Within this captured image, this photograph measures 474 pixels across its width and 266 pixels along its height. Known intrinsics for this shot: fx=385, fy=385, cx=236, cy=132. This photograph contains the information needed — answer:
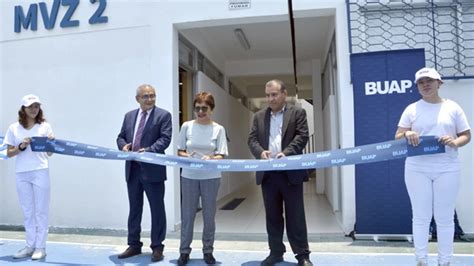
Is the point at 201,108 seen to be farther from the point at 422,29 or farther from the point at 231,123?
the point at 231,123

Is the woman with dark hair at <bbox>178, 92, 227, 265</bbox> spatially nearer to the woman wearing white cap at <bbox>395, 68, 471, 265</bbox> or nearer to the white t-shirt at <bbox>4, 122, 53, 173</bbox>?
the white t-shirt at <bbox>4, 122, 53, 173</bbox>

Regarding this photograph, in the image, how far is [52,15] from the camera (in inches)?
193

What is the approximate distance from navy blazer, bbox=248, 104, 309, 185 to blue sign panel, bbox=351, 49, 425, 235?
1.19 meters

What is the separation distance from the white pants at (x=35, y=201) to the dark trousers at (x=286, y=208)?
1.95 metres

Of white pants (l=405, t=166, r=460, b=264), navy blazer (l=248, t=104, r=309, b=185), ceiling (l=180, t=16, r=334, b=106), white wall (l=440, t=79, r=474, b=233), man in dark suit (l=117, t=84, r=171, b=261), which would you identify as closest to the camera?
white pants (l=405, t=166, r=460, b=264)

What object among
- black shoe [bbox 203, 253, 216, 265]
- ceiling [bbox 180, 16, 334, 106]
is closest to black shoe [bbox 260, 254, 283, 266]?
black shoe [bbox 203, 253, 216, 265]

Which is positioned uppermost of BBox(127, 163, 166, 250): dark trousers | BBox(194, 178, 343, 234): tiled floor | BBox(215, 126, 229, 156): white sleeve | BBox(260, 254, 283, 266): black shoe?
BBox(215, 126, 229, 156): white sleeve

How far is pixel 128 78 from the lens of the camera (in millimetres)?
4719

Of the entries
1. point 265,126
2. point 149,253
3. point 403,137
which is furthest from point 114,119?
point 403,137

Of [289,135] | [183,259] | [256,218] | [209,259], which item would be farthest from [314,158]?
[256,218]

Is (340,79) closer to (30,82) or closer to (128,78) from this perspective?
(128,78)

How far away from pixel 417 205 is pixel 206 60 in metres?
4.81

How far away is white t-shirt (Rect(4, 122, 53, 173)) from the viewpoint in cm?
339

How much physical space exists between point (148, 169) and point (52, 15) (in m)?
2.90
